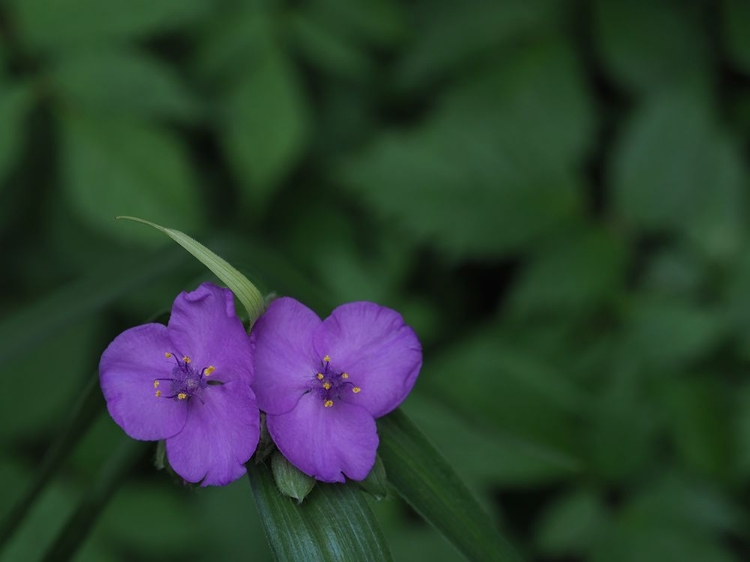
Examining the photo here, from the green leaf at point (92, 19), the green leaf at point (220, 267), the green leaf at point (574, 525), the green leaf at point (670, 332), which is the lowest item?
the green leaf at point (220, 267)

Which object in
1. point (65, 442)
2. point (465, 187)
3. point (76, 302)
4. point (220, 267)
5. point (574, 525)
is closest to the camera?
point (220, 267)

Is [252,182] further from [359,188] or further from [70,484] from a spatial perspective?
[70,484]

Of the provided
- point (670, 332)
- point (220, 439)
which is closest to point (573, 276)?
point (670, 332)

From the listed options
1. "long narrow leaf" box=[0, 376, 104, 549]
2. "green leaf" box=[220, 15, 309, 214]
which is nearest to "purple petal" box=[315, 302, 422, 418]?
"long narrow leaf" box=[0, 376, 104, 549]

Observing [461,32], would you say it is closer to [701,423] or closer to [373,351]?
[701,423]

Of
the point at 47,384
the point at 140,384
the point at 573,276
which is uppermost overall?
the point at 573,276

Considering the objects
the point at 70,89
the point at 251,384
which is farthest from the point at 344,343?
the point at 70,89

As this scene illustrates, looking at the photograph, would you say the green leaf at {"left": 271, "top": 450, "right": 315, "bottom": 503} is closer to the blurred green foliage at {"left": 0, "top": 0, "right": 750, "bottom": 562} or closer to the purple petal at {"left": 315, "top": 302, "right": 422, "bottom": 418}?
the purple petal at {"left": 315, "top": 302, "right": 422, "bottom": 418}

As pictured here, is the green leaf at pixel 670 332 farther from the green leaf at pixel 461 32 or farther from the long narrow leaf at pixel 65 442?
the long narrow leaf at pixel 65 442

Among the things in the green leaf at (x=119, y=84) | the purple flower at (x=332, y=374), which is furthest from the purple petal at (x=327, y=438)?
the green leaf at (x=119, y=84)
